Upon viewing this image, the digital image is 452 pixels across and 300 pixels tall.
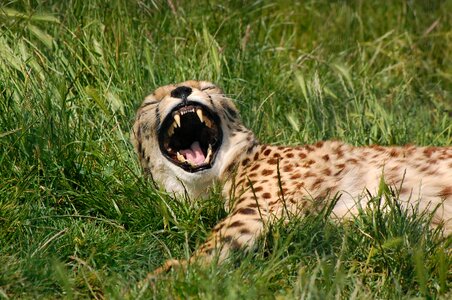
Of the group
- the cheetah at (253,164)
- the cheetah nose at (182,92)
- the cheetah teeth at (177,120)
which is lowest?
the cheetah at (253,164)

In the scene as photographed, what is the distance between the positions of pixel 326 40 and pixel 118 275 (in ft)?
12.3

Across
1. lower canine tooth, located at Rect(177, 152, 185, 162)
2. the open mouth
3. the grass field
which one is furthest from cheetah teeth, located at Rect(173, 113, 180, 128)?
the grass field

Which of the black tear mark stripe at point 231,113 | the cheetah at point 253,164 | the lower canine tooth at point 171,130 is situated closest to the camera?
the cheetah at point 253,164

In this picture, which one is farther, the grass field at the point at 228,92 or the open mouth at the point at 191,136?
the open mouth at the point at 191,136

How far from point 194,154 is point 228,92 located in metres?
0.94

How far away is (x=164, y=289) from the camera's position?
391cm

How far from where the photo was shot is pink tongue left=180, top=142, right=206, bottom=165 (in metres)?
5.37

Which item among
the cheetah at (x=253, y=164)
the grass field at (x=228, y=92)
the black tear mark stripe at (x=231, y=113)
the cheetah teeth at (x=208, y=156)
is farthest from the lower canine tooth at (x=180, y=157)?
the black tear mark stripe at (x=231, y=113)

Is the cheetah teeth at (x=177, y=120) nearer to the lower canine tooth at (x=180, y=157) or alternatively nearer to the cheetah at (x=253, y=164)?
the cheetah at (x=253, y=164)

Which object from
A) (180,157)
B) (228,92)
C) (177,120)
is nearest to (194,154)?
(180,157)

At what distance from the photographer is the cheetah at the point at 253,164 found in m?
4.95

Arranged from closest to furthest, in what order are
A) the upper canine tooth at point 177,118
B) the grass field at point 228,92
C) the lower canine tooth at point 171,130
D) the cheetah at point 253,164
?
the grass field at point 228,92
the cheetah at point 253,164
the upper canine tooth at point 177,118
the lower canine tooth at point 171,130

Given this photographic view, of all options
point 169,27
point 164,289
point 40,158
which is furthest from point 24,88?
point 164,289

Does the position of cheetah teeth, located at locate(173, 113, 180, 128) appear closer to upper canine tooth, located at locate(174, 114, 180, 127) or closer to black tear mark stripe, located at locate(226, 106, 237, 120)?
upper canine tooth, located at locate(174, 114, 180, 127)
